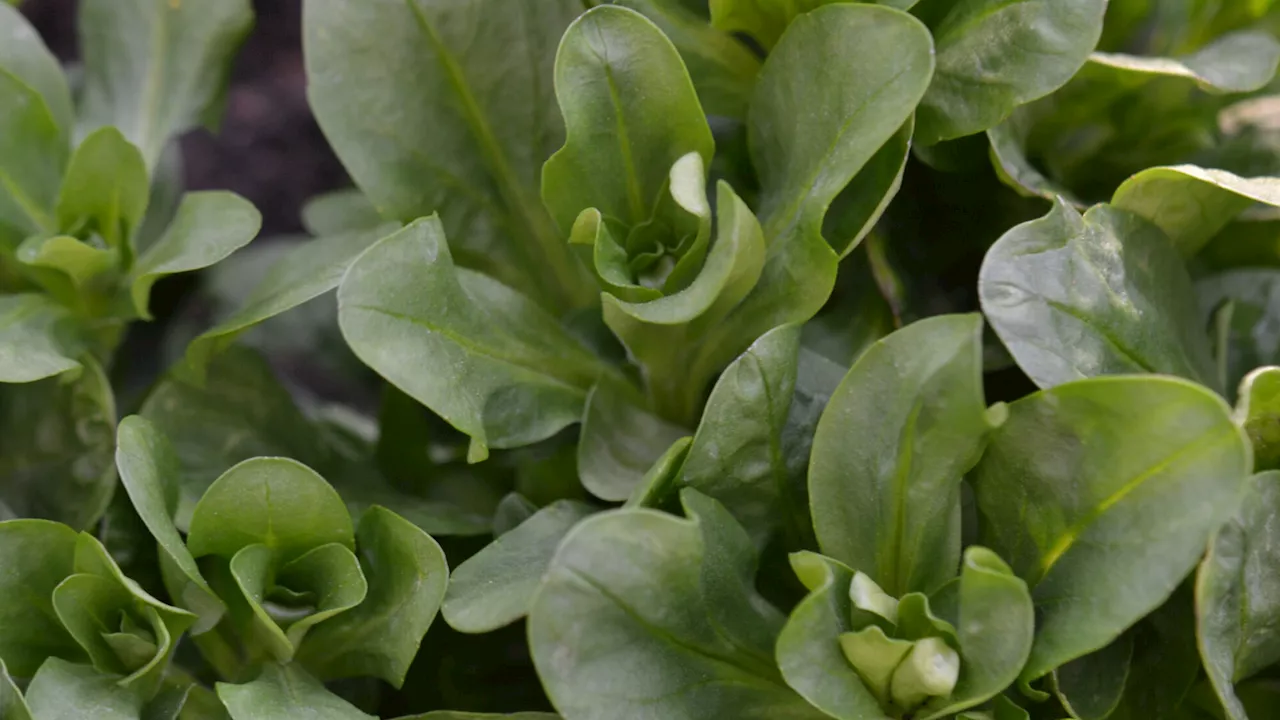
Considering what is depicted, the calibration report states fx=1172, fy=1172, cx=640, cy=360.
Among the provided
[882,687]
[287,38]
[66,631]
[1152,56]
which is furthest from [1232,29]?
[287,38]

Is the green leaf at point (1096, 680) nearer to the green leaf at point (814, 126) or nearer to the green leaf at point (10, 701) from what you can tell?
the green leaf at point (814, 126)

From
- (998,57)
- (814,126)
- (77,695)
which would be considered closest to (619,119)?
(814,126)

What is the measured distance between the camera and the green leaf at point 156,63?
33.8 inches

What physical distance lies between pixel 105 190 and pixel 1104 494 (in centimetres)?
64

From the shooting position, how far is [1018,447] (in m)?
0.55

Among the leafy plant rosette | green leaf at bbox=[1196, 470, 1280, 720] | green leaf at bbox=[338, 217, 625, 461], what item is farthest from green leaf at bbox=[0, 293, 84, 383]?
green leaf at bbox=[1196, 470, 1280, 720]

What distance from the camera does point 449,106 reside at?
0.73 meters

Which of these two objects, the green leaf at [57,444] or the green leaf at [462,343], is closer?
the green leaf at [462,343]

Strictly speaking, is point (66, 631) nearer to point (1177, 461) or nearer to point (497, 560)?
point (497, 560)

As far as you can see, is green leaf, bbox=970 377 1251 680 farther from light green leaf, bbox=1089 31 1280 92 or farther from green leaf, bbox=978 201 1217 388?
light green leaf, bbox=1089 31 1280 92

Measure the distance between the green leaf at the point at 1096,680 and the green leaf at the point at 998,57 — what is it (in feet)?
0.93

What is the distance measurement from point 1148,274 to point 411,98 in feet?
1.44

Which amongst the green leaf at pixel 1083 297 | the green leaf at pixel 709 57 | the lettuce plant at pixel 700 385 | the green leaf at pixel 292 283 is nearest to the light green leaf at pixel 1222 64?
the lettuce plant at pixel 700 385

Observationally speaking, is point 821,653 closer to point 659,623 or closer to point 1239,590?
point 659,623
